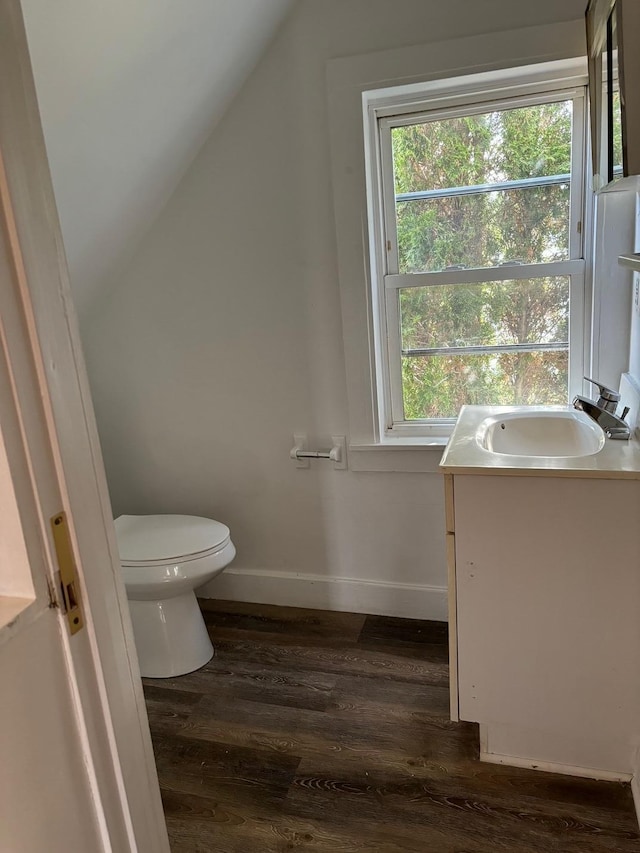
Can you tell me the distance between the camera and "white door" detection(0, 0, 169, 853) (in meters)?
0.61

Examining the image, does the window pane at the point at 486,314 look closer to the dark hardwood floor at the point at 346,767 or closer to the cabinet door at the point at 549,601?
the cabinet door at the point at 549,601

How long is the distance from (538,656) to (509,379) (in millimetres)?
971

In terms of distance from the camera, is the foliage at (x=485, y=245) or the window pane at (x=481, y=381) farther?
the window pane at (x=481, y=381)

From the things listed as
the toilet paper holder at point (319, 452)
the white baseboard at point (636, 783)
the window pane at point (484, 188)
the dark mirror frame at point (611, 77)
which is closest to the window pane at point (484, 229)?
the window pane at point (484, 188)

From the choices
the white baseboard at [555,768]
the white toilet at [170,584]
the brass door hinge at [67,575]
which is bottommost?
the white baseboard at [555,768]

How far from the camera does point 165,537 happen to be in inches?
83.5

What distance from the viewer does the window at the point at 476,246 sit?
1.96m

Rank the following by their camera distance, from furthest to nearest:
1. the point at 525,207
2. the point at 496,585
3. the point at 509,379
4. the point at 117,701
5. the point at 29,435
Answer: the point at 509,379 < the point at 525,207 < the point at 496,585 < the point at 117,701 < the point at 29,435

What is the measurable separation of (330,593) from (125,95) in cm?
182

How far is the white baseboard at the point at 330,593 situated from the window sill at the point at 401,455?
462 millimetres

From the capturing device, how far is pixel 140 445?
8.34ft

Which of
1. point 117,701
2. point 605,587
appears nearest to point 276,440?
point 605,587

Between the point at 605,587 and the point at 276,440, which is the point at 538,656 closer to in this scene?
the point at 605,587

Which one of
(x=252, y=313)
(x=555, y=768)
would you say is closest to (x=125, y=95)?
(x=252, y=313)
